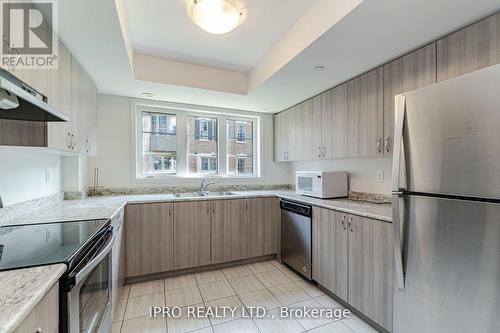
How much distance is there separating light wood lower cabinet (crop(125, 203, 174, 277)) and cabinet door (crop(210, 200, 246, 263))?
1.65 ft

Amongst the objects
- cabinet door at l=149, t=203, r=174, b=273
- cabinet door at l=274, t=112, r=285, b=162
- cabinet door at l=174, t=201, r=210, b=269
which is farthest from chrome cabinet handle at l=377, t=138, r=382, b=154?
cabinet door at l=149, t=203, r=174, b=273

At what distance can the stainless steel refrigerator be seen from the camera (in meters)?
1.06

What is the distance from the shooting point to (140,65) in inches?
93.1

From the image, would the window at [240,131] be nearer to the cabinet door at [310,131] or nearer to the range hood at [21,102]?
the cabinet door at [310,131]

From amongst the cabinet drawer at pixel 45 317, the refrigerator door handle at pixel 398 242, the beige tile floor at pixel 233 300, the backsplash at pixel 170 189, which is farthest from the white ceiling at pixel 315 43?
the beige tile floor at pixel 233 300

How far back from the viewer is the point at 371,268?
1.74 m

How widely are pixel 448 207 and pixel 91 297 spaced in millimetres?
1916

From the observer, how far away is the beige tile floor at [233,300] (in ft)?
5.79

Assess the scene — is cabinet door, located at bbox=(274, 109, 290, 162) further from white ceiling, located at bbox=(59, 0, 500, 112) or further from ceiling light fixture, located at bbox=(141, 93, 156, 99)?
ceiling light fixture, located at bbox=(141, 93, 156, 99)

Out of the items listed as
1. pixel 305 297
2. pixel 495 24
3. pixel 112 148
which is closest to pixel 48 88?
pixel 112 148

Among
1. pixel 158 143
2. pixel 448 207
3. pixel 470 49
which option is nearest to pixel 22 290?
pixel 448 207

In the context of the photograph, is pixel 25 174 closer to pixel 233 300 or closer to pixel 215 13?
pixel 215 13

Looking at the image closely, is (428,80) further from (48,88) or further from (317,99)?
(48,88)

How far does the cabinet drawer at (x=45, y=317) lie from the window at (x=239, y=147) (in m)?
2.94
